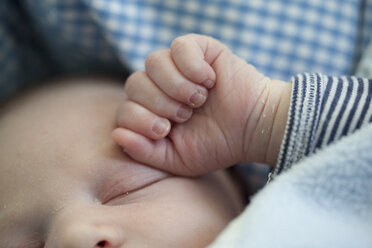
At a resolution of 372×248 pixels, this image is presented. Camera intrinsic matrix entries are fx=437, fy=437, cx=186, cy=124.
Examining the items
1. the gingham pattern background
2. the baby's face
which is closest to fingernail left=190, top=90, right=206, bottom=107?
the baby's face

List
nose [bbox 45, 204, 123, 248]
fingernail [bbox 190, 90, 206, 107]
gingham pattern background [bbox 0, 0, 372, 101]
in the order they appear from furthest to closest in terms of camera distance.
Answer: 1. gingham pattern background [bbox 0, 0, 372, 101]
2. fingernail [bbox 190, 90, 206, 107]
3. nose [bbox 45, 204, 123, 248]

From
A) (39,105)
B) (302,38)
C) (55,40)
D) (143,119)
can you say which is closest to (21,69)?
(55,40)

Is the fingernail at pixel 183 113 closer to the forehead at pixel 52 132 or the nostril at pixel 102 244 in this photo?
the forehead at pixel 52 132

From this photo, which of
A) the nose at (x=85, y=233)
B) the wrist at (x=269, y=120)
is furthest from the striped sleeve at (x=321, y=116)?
the nose at (x=85, y=233)

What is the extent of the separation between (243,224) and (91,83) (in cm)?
54

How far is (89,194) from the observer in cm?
73

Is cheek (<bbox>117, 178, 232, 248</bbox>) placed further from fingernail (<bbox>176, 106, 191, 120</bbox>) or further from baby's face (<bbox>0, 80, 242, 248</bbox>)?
fingernail (<bbox>176, 106, 191, 120</bbox>)

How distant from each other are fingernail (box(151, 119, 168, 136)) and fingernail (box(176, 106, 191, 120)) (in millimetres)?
28

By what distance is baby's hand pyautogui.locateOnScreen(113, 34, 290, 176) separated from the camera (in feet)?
2.38

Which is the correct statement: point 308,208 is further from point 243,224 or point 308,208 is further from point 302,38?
point 302,38

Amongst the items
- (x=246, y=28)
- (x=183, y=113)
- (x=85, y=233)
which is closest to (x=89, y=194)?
(x=85, y=233)

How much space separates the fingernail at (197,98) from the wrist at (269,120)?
9cm

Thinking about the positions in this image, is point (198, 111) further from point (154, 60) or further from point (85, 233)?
point (85, 233)

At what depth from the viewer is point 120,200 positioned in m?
0.73
